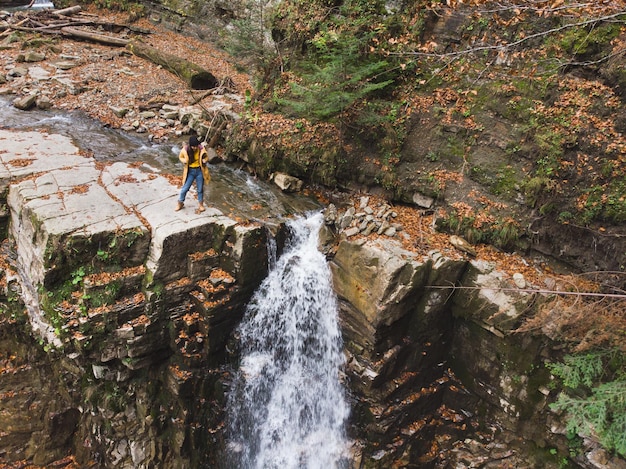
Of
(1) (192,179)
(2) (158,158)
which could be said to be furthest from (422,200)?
(2) (158,158)

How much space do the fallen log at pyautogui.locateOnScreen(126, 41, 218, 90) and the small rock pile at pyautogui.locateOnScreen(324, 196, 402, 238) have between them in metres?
8.24

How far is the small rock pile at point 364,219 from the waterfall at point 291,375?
0.82 m

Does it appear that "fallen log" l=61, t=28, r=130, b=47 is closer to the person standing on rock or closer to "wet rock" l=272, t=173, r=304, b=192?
"wet rock" l=272, t=173, r=304, b=192

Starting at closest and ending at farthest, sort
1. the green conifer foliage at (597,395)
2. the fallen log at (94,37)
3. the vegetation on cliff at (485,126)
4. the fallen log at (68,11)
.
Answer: the green conifer foliage at (597,395), the vegetation on cliff at (485,126), the fallen log at (94,37), the fallen log at (68,11)

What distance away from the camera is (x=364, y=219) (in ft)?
28.9

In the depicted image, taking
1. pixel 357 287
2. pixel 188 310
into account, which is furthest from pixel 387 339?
pixel 188 310

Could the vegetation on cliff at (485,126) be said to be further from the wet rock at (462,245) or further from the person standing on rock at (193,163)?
the person standing on rock at (193,163)

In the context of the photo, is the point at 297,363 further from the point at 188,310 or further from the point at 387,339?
the point at 188,310

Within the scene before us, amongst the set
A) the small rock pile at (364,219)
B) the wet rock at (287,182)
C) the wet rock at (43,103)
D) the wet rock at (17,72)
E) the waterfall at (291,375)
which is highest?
the small rock pile at (364,219)

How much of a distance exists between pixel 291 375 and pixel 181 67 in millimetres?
12218

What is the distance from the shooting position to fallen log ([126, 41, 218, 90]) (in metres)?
14.3

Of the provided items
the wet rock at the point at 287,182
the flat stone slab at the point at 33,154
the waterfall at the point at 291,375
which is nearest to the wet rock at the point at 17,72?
the flat stone slab at the point at 33,154

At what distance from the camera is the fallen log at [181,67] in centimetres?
1433

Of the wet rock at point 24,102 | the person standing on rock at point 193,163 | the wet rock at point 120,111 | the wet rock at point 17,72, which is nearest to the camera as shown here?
the person standing on rock at point 193,163
